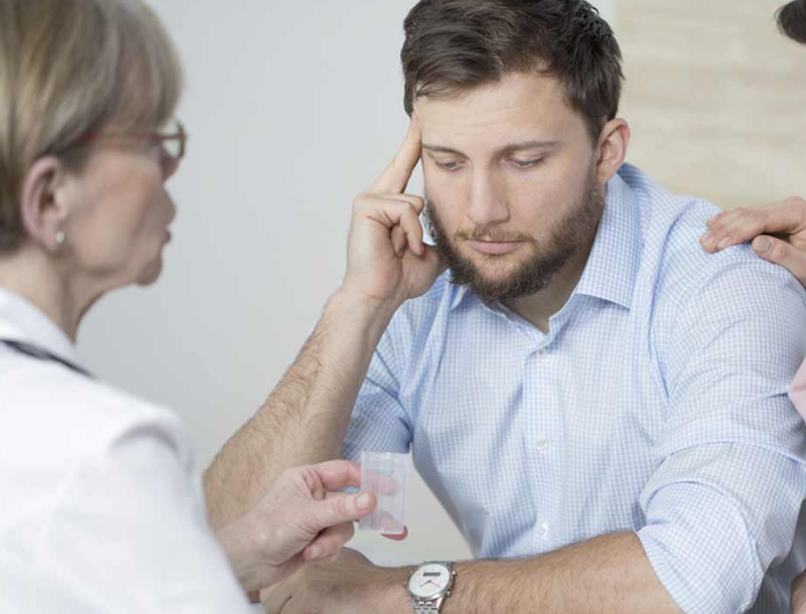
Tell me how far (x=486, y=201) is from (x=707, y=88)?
74.5 inches

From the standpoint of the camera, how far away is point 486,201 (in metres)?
1.95

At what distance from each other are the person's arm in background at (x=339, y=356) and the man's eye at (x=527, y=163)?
0.22m

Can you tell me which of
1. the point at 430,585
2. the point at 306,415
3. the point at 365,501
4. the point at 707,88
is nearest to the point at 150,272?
the point at 365,501

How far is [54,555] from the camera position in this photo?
856mm

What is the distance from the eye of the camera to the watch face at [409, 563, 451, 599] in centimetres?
168

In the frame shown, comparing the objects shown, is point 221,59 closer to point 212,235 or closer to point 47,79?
point 212,235

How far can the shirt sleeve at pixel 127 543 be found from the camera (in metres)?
0.84

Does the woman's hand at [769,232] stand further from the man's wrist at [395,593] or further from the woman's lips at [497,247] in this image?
the man's wrist at [395,593]

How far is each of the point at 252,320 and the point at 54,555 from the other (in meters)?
2.93

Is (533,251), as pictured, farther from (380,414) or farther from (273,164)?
(273,164)

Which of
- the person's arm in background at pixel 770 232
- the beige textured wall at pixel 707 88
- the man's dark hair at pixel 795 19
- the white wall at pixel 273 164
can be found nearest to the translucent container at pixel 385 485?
the person's arm in background at pixel 770 232

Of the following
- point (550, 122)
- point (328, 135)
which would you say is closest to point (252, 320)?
point (328, 135)

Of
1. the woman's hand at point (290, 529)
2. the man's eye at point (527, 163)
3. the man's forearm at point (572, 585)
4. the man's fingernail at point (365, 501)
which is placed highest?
the man's eye at point (527, 163)

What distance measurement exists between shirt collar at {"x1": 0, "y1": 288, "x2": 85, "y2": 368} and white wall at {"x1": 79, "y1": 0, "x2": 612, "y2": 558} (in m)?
2.75
